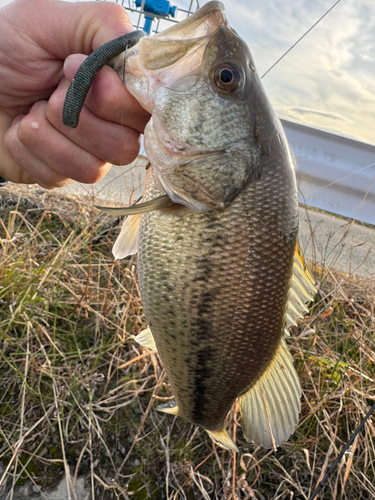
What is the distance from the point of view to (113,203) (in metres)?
3.47

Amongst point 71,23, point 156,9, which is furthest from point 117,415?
point 156,9

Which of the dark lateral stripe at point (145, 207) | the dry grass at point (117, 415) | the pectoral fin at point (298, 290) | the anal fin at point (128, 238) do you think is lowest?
the dry grass at point (117, 415)

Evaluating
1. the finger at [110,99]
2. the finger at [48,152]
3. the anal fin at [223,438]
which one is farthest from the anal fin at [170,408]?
the finger at [110,99]

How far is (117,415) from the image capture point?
6.70 ft

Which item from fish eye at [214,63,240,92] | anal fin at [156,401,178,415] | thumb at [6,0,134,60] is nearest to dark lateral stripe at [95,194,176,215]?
fish eye at [214,63,240,92]

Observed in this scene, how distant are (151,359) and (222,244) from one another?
1.31 metres

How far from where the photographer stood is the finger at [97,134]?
51.8 inches

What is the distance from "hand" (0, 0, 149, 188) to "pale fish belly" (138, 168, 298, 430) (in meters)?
0.26

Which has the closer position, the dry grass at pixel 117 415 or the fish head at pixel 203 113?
the fish head at pixel 203 113

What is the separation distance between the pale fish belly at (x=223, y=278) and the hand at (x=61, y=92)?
0.26 meters

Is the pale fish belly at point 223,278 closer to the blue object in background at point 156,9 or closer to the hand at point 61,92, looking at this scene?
the hand at point 61,92

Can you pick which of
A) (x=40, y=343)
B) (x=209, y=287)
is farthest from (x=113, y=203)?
(x=209, y=287)

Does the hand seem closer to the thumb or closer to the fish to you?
the thumb

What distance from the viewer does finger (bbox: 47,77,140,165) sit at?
1316 millimetres
